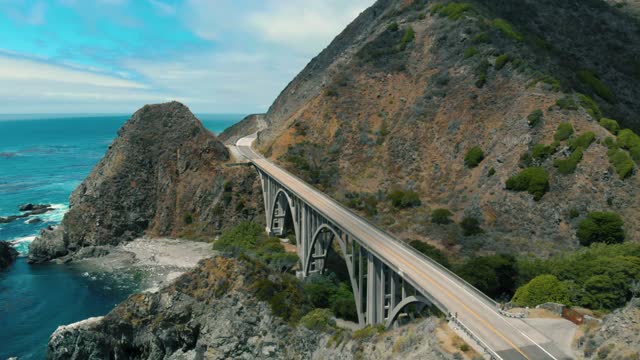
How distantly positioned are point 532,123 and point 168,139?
70925 mm

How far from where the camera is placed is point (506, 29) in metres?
84.1

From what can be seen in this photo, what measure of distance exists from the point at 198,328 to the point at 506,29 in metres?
77.0

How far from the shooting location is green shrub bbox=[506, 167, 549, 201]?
179 ft

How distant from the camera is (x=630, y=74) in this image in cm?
8694

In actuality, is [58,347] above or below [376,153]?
below

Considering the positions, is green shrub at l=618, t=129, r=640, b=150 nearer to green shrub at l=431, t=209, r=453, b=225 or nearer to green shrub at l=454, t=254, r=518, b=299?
green shrub at l=431, t=209, r=453, b=225

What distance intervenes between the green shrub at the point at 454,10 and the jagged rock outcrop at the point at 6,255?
9151cm

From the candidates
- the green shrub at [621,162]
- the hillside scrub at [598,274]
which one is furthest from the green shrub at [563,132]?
the hillside scrub at [598,274]

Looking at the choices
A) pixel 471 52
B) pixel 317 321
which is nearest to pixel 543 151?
pixel 471 52

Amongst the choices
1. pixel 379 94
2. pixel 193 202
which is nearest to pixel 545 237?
pixel 379 94

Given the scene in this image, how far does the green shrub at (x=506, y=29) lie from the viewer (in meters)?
81.4

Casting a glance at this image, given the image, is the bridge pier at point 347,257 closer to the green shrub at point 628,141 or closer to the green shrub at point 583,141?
the green shrub at point 583,141

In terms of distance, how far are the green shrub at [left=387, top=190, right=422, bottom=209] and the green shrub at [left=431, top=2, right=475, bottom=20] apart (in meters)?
43.3

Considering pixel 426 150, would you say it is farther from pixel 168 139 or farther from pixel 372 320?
pixel 168 139
